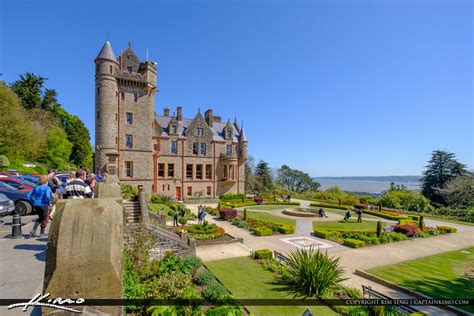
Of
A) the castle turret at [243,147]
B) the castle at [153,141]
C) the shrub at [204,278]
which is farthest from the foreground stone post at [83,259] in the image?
the castle turret at [243,147]

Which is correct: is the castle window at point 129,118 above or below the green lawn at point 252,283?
above

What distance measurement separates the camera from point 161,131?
36562 millimetres

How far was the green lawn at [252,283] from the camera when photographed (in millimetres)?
7891

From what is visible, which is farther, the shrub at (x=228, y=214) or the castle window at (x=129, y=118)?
the castle window at (x=129, y=118)

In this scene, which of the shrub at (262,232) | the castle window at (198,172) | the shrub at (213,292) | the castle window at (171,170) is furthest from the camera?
the castle window at (198,172)

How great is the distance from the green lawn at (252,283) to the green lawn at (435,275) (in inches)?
219

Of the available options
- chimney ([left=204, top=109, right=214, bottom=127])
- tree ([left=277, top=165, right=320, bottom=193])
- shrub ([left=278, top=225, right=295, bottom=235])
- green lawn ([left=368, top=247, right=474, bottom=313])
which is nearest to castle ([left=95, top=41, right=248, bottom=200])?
chimney ([left=204, top=109, right=214, bottom=127])

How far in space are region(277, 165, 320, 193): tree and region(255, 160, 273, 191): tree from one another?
72.8 feet

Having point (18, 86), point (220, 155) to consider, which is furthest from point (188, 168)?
point (18, 86)

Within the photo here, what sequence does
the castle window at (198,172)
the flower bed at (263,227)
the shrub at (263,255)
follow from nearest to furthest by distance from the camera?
1. the shrub at (263,255)
2. the flower bed at (263,227)
3. the castle window at (198,172)

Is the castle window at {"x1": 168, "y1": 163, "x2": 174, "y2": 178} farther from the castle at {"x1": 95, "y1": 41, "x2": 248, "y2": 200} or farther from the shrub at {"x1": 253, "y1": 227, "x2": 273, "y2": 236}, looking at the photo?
the shrub at {"x1": 253, "y1": 227, "x2": 273, "y2": 236}

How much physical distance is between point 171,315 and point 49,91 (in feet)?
232

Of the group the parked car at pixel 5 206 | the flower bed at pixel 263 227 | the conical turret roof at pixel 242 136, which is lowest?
the flower bed at pixel 263 227

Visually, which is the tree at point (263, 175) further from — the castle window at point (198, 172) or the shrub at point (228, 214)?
the shrub at point (228, 214)
